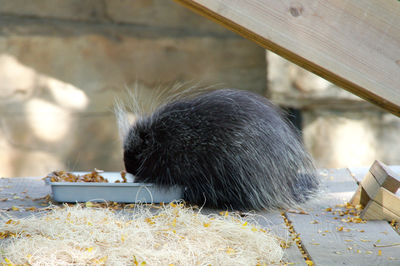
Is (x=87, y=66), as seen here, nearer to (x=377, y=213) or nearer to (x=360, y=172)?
(x=360, y=172)

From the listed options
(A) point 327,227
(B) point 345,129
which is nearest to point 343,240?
(A) point 327,227

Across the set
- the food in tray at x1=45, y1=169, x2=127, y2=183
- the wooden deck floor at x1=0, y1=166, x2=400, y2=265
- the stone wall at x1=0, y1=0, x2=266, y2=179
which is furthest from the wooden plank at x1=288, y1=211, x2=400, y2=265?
the stone wall at x1=0, y1=0, x2=266, y2=179

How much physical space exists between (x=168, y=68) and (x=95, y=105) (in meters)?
0.55

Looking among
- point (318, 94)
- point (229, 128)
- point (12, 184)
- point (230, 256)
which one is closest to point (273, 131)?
point (229, 128)

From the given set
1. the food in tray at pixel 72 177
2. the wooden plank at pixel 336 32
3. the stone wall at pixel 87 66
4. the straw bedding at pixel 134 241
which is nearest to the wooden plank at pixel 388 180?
the straw bedding at pixel 134 241

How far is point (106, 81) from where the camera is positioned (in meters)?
3.59

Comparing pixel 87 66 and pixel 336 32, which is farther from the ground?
pixel 336 32

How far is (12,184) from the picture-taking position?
2.13m

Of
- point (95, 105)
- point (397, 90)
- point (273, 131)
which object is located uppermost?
point (397, 90)

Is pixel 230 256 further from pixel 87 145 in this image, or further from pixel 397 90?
pixel 87 145

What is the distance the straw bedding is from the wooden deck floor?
113 mm

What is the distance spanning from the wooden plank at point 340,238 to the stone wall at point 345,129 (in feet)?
5.01

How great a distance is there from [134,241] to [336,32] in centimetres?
66

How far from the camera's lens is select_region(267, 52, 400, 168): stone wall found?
3.31 meters
